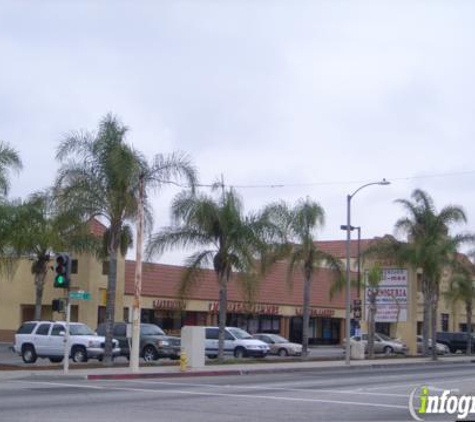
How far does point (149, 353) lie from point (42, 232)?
7577mm

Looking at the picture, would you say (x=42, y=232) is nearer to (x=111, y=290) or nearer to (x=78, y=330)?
(x=78, y=330)

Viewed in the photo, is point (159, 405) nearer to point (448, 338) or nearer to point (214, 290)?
point (214, 290)

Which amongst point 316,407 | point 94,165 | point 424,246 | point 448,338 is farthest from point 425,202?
point 316,407

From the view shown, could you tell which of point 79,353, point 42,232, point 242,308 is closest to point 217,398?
point 79,353

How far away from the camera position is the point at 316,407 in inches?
773

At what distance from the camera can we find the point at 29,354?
36719mm

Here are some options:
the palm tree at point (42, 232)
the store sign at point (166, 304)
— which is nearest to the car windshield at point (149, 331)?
the palm tree at point (42, 232)

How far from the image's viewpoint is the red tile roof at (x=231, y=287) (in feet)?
189

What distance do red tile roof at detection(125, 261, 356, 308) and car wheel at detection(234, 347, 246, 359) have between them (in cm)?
697

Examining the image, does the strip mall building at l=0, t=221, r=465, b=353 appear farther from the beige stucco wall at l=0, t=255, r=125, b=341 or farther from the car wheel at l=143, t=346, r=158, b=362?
the car wheel at l=143, t=346, r=158, b=362

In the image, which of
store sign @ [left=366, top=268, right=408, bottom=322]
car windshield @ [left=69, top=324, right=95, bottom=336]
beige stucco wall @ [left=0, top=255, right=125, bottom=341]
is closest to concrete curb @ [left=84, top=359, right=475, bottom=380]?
car windshield @ [left=69, top=324, right=95, bottom=336]

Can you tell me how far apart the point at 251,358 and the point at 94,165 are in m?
14.3

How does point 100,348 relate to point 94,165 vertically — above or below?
below

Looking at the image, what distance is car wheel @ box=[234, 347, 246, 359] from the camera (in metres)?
43.7
